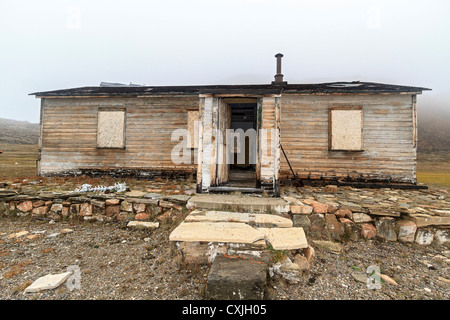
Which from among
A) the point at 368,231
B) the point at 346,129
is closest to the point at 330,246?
the point at 368,231

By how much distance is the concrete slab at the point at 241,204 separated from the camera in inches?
174

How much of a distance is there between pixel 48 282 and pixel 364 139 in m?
9.71

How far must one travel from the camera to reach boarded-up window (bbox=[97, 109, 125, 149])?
9086 mm

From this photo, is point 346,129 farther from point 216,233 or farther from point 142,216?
point 142,216

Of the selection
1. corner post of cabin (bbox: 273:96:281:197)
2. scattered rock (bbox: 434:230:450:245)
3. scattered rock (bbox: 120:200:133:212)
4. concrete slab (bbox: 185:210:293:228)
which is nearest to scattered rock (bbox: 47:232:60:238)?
scattered rock (bbox: 120:200:133:212)

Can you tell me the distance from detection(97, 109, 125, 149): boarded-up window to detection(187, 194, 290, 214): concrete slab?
6097 millimetres

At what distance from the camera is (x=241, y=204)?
4.44 m

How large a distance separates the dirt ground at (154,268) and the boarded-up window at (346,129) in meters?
4.53

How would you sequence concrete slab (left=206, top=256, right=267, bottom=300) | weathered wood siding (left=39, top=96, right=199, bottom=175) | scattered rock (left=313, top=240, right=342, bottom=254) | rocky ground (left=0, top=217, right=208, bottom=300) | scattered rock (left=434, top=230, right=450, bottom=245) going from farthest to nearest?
weathered wood siding (left=39, top=96, right=199, bottom=175) → scattered rock (left=434, top=230, right=450, bottom=245) → scattered rock (left=313, top=240, right=342, bottom=254) → rocky ground (left=0, top=217, right=208, bottom=300) → concrete slab (left=206, top=256, right=267, bottom=300)

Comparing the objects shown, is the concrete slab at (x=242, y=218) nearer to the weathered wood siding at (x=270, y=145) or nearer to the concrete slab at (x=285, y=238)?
the concrete slab at (x=285, y=238)

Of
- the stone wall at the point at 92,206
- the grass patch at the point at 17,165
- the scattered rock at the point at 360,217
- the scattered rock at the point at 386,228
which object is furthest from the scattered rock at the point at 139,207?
the grass patch at the point at 17,165

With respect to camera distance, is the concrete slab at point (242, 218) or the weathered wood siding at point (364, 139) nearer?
the concrete slab at point (242, 218)

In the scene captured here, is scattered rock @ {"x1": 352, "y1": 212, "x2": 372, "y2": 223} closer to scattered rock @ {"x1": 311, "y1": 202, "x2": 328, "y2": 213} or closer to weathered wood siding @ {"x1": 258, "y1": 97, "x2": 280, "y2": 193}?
scattered rock @ {"x1": 311, "y1": 202, "x2": 328, "y2": 213}

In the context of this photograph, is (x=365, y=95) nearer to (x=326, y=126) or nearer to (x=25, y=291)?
(x=326, y=126)
